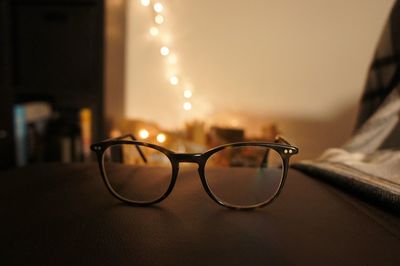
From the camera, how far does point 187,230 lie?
272 millimetres

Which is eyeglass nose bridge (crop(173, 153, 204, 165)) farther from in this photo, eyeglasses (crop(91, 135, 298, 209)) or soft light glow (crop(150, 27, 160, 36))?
soft light glow (crop(150, 27, 160, 36))

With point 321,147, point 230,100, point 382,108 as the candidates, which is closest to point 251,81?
point 230,100

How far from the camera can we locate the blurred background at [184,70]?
869 millimetres

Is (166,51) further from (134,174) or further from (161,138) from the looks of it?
(134,174)

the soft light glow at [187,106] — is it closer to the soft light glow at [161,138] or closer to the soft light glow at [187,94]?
the soft light glow at [187,94]

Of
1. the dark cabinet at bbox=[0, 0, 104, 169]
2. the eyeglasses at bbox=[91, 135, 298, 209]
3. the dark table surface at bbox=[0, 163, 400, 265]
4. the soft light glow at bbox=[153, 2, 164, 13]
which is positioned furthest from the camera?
the soft light glow at bbox=[153, 2, 164, 13]

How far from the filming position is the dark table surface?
23cm

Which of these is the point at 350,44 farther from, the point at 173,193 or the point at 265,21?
the point at 173,193

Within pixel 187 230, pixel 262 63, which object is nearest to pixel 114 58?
pixel 262 63

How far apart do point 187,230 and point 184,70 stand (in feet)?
2.49

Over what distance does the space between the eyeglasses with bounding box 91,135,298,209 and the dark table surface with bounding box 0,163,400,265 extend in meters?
0.02

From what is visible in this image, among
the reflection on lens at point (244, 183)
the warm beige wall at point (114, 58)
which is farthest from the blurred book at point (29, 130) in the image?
the reflection on lens at point (244, 183)

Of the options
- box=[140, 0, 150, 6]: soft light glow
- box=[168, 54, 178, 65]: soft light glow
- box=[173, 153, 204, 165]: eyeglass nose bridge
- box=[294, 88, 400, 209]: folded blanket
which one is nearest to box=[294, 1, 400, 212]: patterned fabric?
box=[294, 88, 400, 209]: folded blanket

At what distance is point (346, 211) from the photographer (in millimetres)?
332
